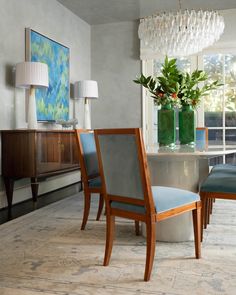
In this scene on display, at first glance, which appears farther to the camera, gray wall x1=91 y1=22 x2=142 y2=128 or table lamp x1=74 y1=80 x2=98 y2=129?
gray wall x1=91 y1=22 x2=142 y2=128

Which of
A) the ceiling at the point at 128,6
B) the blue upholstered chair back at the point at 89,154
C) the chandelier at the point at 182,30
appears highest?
the ceiling at the point at 128,6

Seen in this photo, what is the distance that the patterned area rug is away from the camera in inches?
78.7

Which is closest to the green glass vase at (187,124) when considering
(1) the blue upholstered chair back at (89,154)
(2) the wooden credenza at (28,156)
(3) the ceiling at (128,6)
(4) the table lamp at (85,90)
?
(1) the blue upholstered chair back at (89,154)

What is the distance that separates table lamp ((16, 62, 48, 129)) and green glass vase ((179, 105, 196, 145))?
5.95 feet

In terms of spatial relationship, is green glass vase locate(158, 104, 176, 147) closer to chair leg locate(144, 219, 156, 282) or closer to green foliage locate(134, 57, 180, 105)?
green foliage locate(134, 57, 180, 105)

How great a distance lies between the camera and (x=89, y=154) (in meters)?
3.23

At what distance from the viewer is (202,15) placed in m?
3.99

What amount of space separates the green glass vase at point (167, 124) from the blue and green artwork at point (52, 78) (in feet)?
7.31

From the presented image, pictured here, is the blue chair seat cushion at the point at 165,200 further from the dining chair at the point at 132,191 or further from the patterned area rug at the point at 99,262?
the patterned area rug at the point at 99,262

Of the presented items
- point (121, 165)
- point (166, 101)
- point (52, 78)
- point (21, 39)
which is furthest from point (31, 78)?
point (121, 165)

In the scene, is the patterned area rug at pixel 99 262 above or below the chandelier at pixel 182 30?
below

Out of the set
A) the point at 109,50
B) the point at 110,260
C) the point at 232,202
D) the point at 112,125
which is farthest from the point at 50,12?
the point at 110,260

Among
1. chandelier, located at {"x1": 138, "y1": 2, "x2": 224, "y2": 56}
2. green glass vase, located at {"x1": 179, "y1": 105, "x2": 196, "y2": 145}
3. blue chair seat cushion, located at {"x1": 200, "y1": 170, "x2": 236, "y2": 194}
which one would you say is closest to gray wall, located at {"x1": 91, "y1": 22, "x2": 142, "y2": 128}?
chandelier, located at {"x1": 138, "y1": 2, "x2": 224, "y2": 56}

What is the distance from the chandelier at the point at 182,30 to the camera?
13.1 ft
